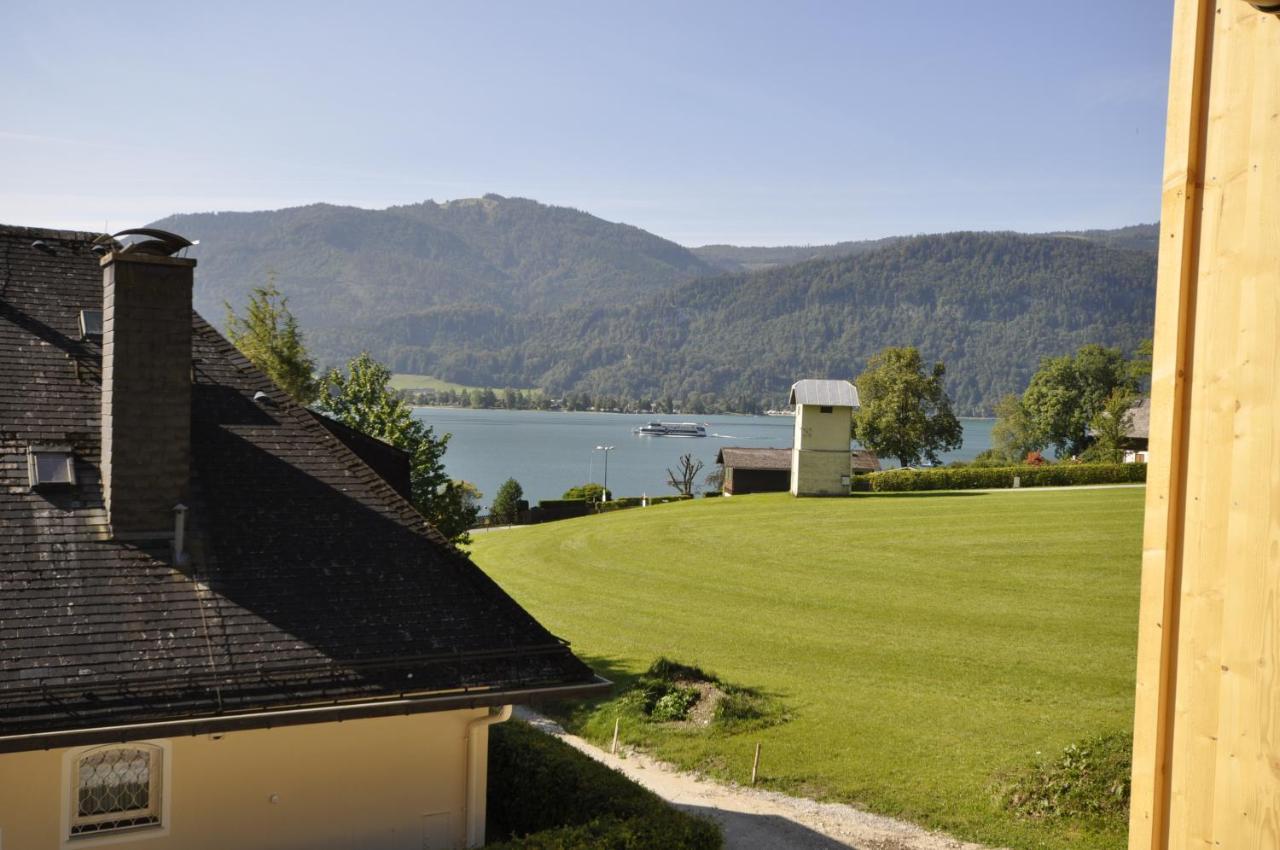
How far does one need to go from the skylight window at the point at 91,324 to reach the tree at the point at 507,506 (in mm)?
57758

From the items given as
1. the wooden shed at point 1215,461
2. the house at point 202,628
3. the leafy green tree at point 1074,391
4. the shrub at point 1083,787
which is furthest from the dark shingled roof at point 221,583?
the leafy green tree at point 1074,391

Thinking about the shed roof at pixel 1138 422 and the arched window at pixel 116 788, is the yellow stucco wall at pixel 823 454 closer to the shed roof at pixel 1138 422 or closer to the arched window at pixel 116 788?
the shed roof at pixel 1138 422

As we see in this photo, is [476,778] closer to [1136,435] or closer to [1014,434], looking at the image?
[1136,435]

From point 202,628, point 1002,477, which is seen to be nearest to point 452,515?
point 202,628

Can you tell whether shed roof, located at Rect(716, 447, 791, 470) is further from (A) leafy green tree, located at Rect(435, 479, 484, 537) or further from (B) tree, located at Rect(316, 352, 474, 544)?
(A) leafy green tree, located at Rect(435, 479, 484, 537)

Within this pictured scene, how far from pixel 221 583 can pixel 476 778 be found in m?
3.49

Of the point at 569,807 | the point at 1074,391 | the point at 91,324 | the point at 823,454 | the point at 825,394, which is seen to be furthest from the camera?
the point at 1074,391

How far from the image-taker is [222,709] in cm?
997

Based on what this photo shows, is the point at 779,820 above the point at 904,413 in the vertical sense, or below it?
below

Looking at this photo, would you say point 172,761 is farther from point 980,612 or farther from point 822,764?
point 980,612

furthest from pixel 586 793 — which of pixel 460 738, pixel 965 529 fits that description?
pixel 965 529

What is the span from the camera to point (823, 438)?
179 ft

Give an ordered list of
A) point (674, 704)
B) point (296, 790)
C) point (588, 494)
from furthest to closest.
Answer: point (588, 494) < point (674, 704) < point (296, 790)

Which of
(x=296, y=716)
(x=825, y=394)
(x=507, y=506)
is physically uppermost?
(x=825, y=394)
